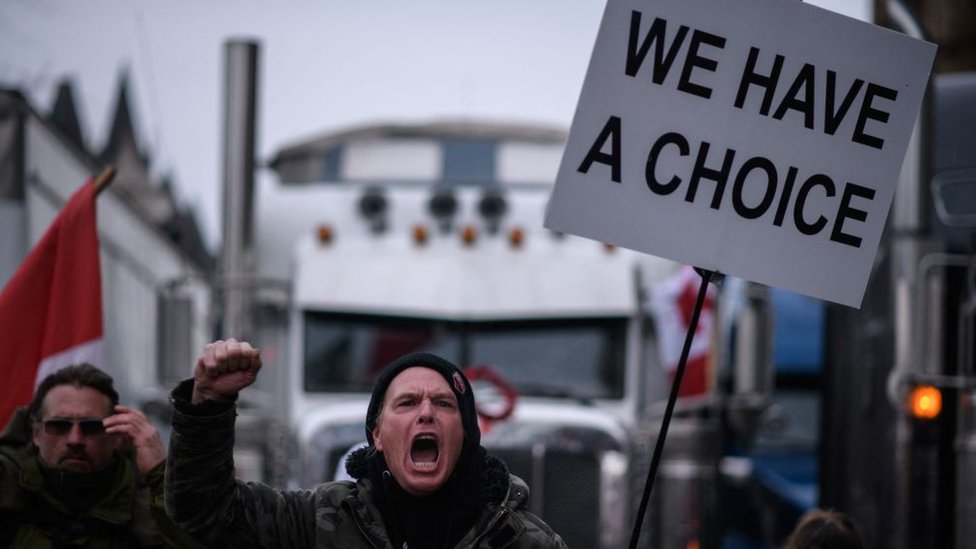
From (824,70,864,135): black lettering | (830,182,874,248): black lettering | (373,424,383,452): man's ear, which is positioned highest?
(824,70,864,135): black lettering

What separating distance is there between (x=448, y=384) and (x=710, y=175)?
45.2 inches

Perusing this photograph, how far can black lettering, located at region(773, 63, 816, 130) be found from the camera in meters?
4.98

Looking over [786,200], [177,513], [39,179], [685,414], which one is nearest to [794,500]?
[685,414]

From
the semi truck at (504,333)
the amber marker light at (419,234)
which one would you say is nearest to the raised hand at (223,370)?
the semi truck at (504,333)

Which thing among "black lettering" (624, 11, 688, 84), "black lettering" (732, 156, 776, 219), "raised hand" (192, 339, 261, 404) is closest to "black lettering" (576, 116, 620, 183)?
"black lettering" (624, 11, 688, 84)

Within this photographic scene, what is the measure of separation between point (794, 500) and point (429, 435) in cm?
1321

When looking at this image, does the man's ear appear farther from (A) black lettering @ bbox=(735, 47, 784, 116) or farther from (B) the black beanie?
(A) black lettering @ bbox=(735, 47, 784, 116)

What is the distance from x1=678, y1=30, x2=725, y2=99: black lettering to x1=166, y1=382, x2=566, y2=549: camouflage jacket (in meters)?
1.28

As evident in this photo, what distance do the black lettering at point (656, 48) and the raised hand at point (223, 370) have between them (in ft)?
4.86

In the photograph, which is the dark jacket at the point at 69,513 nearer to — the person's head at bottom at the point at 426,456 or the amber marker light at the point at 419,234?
the person's head at bottom at the point at 426,456

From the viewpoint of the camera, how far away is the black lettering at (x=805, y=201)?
4.96m

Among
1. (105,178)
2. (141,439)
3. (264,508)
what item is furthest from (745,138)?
(105,178)

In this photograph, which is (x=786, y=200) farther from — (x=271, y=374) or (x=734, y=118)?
(x=271, y=374)

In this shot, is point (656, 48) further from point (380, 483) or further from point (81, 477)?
point (81, 477)
